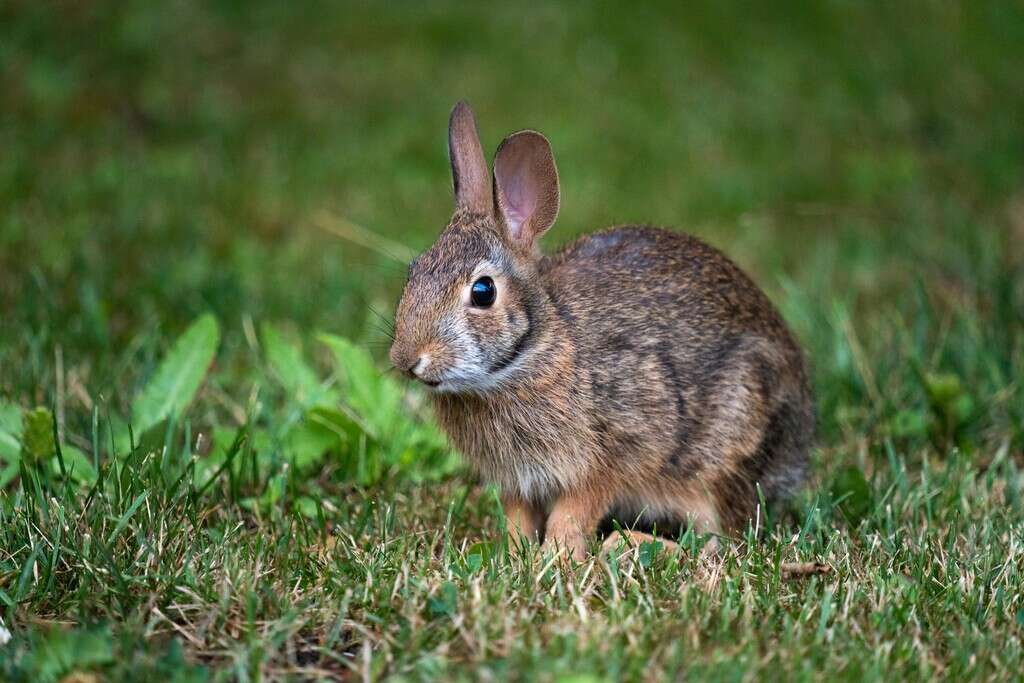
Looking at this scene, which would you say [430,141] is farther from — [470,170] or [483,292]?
[483,292]

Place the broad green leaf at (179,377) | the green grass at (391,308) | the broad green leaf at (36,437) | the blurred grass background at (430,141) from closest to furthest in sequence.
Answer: the green grass at (391,308)
the broad green leaf at (36,437)
the broad green leaf at (179,377)
the blurred grass background at (430,141)

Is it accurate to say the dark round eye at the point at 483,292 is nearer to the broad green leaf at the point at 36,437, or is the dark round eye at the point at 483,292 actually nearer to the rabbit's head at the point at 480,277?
the rabbit's head at the point at 480,277

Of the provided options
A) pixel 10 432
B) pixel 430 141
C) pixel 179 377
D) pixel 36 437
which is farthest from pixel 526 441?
pixel 430 141

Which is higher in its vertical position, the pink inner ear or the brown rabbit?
the pink inner ear

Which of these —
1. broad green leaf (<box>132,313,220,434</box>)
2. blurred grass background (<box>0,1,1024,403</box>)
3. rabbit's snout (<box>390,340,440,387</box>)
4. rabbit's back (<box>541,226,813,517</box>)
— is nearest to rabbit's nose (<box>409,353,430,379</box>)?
rabbit's snout (<box>390,340,440,387</box>)

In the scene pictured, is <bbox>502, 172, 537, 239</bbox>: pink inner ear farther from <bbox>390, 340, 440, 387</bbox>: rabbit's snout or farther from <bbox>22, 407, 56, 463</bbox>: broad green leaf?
<bbox>22, 407, 56, 463</bbox>: broad green leaf

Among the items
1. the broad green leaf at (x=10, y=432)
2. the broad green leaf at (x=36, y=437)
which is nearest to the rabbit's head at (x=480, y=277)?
the broad green leaf at (x=36, y=437)

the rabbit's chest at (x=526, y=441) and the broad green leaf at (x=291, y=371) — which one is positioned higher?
the rabbit's chest at (x=526, y=441)

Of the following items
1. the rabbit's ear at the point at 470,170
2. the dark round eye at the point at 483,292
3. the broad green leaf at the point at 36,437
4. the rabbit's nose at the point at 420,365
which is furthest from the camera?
the rabbit's ear at the point at 470,170
